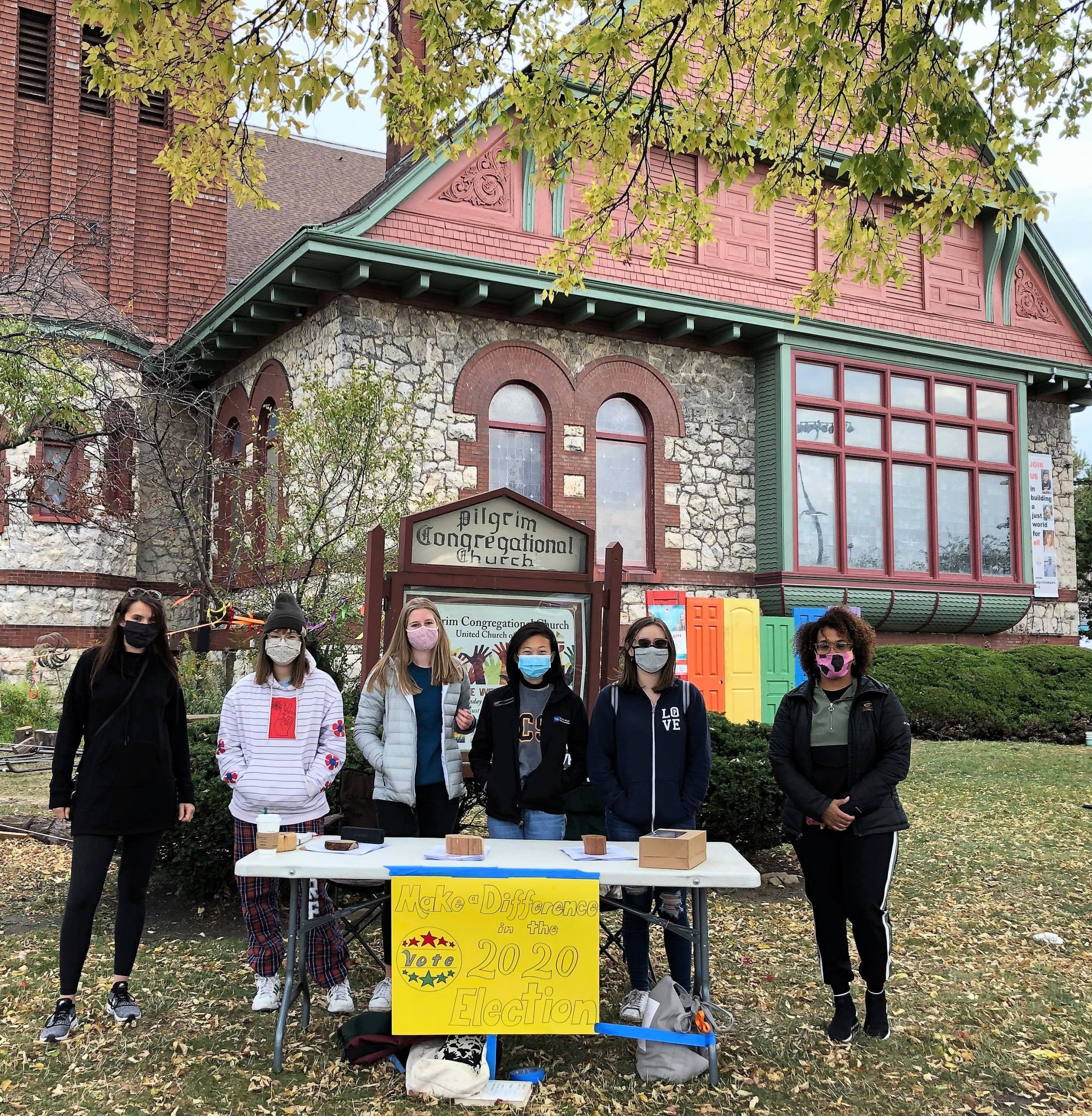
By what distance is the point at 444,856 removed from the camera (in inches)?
175

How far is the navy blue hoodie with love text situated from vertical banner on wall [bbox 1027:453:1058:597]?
1510 centimetres


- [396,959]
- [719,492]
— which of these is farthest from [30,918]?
[719,492]

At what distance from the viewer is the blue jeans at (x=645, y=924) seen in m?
4.77

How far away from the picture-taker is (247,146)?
7.99 meters

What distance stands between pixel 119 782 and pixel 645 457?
11.0 metres

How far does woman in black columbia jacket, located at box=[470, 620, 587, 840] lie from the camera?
203 inches

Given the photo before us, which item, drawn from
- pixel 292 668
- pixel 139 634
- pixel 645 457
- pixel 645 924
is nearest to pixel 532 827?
pixel 645 924

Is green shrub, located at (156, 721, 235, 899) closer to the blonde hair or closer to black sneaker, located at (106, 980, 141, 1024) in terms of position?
black sneaker, located at (106, 980, 141, 1024)

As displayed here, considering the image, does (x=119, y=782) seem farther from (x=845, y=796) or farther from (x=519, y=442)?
(x=519, y=442)

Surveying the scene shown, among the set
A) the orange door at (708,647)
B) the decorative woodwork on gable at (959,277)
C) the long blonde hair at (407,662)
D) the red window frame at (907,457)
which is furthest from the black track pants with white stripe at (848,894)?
the decorative woodwork on gable at (959,277)

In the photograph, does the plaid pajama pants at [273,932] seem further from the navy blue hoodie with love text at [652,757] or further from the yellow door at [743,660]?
the yellow door at [743,660]

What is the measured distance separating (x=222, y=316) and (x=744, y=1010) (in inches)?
489

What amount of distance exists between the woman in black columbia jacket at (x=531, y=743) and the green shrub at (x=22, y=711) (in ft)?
36.6

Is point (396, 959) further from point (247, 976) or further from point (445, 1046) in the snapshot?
point (247, 976)
